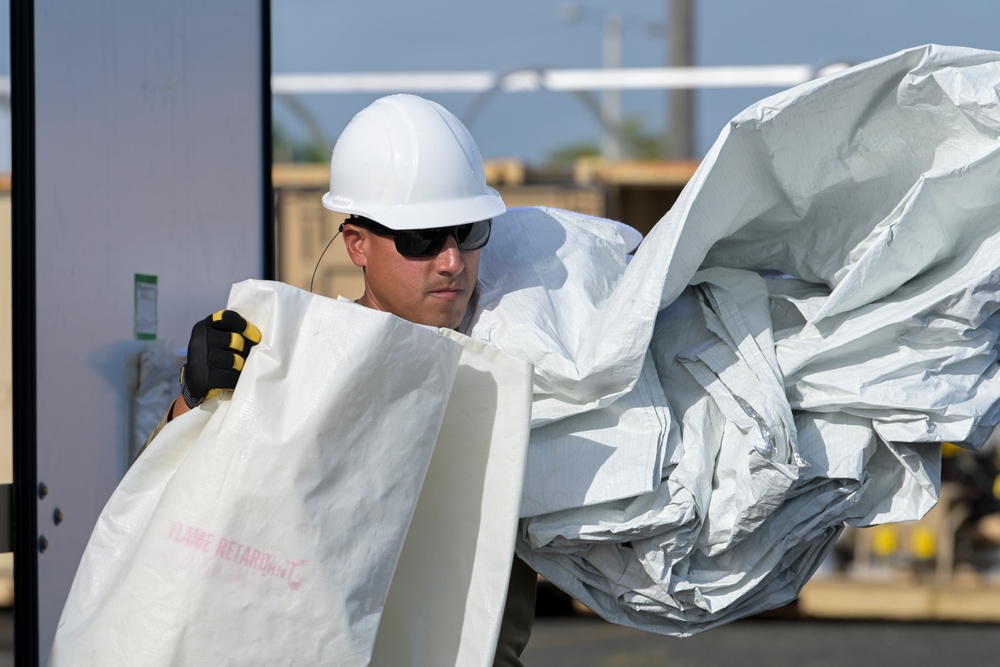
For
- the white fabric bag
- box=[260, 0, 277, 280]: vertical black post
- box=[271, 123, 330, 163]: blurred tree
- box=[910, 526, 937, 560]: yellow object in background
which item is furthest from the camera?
box=[271, 123, 330, 163]: blurred tree

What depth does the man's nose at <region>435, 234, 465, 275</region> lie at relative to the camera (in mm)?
2312

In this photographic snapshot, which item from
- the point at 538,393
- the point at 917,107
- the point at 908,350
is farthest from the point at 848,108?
the point at 538,393

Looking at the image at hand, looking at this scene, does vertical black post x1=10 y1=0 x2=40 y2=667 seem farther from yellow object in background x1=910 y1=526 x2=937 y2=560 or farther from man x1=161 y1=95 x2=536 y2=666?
yellow object in background x1=910 y1=526 x2=937 y2=560

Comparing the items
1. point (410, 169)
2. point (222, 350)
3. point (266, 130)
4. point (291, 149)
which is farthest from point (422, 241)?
point (291, 149)

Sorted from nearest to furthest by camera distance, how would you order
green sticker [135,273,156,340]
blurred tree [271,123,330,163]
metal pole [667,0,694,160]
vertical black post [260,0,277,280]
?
green sticker [135,273,156,340]
vertical black post [260,0,277,280]
metal pole [667,0,694,160]
blurred tree [271,123,330,163]

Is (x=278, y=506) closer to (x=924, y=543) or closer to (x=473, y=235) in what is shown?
(x=473, y=235)

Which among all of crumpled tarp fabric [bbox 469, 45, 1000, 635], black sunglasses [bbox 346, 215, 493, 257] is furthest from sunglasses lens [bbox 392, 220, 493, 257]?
crumpled tarp fabric [bbox 469, 45, 1000, 635]

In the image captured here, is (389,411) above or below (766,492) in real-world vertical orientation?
above

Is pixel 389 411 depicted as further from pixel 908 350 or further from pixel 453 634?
pixel 908 350

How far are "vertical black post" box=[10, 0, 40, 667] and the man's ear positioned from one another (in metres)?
0.56

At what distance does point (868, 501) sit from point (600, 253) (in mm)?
687

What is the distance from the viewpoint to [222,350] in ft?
6.13

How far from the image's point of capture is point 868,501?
234cm

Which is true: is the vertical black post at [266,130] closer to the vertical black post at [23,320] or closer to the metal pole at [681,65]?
the vertical black post at [23,320]
